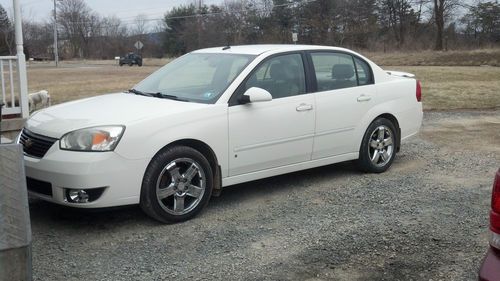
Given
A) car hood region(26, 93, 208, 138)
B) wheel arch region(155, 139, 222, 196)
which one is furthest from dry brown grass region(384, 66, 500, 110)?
car hood region(26, 93, 208, 138)

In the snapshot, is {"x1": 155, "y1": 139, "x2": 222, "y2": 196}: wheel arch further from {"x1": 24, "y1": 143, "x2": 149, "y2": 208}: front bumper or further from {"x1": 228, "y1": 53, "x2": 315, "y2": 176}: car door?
{"x1": 24, "y1": 143, "x2": 149, "y2": 208}: front bumper

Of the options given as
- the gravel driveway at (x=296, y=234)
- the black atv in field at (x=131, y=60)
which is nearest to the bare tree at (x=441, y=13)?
the black atv in field at (x=131, y=60)

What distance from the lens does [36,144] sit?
4.93 m

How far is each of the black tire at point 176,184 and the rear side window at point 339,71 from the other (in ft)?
5.82

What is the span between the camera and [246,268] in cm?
414

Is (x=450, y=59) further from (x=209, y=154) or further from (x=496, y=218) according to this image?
(x=496, y=218)

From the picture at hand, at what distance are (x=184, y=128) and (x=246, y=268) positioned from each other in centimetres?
147

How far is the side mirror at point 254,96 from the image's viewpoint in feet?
17.6

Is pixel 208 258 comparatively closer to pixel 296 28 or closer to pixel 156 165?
pixel 156 165

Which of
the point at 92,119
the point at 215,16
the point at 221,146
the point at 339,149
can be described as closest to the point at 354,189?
the point at 339,149

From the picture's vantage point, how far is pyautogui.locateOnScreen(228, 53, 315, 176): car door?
214 inches

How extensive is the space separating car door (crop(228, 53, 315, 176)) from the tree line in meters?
29.3

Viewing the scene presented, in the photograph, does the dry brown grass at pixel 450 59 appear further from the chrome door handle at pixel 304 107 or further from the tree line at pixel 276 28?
the chrome door handle at pixel 304 107

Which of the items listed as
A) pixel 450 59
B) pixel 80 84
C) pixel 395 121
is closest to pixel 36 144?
pixel 395 121
